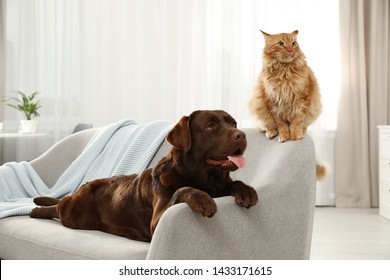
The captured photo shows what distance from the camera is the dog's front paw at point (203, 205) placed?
1.43 m

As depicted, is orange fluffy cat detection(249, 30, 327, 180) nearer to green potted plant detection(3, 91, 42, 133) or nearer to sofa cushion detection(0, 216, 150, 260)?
sofa cushion detection(0, 216, 150, 260)

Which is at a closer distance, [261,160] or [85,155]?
[261,160]

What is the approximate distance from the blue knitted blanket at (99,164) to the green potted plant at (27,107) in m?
1.78

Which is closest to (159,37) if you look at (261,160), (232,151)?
(261,160)

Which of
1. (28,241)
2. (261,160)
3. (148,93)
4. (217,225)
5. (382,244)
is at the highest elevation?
(148,93)

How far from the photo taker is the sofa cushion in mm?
1692

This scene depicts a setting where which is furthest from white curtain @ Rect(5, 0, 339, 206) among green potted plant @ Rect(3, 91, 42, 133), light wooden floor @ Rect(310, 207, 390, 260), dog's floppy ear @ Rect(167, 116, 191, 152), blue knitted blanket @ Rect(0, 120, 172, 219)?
dog's floppy ear @ Rect(167, 116, 191, 152)

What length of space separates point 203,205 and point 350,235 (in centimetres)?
A: 268

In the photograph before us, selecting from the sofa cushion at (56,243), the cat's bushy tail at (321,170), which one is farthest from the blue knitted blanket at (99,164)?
the cat's bushy tail at (321,170)

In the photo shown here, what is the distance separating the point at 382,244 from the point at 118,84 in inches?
109

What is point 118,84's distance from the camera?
16.3 feet

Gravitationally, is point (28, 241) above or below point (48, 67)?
below
